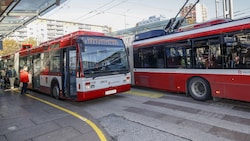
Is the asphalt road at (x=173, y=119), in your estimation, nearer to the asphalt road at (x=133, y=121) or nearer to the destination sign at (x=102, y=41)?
the asphalt road at (x=133, y=121)

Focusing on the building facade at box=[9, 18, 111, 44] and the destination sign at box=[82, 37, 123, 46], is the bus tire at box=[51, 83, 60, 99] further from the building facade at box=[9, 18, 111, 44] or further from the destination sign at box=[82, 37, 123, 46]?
the building facade at box=[9, 18, 111, 44]

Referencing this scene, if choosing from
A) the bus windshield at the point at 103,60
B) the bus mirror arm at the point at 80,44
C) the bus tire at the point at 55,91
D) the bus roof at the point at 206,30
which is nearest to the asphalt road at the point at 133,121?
the bus tire at the point at 55,91

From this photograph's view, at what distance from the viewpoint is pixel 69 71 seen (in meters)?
7.38

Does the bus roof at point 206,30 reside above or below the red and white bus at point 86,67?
above

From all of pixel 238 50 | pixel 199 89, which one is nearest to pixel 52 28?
pixel 199 89

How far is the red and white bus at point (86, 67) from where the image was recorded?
266 inches

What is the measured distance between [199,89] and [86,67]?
4.56 meters

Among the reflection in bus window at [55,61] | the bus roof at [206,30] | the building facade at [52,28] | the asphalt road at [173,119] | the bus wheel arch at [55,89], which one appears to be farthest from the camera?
the building facade at [52,28]

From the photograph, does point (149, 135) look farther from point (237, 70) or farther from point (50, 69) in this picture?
point (50, 69)

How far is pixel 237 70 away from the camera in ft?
19.6

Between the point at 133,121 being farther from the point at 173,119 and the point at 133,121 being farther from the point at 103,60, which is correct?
the point at 103,60

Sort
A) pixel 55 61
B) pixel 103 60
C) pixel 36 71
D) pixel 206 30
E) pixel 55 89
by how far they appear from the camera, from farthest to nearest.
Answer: pixel 36 71 → pixel 55 89 → pixel 55 61 → pixel 103 60 → pixel 206 30

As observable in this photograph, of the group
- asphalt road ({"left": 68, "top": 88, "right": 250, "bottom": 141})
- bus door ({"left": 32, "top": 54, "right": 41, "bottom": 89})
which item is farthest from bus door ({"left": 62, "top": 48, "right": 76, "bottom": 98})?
bus door ({"left": 32, "top": 54, "right": 41, "bottom": 89})

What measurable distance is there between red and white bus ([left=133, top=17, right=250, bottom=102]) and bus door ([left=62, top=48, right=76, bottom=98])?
13.0 ft
